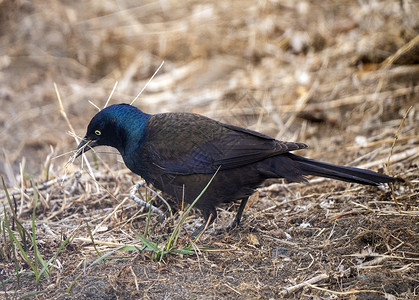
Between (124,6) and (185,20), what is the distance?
3.94 ft

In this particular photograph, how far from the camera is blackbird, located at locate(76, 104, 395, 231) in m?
3.64

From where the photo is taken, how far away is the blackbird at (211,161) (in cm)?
364

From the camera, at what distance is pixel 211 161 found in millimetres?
3680

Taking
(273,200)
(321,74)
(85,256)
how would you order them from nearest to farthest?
(85,256) < (273,200) < (321,74)

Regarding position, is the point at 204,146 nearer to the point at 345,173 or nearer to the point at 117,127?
the point at 117,127

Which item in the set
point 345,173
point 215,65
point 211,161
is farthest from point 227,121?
point 345,173

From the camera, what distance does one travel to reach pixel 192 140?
12.4 ft

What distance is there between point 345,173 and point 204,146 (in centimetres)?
100

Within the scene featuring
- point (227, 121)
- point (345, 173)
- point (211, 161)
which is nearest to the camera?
point (345, 173)

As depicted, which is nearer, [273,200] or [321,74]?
[273,200]

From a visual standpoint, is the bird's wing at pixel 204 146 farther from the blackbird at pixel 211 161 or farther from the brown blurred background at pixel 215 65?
the brown blurred background at pixel 215 65

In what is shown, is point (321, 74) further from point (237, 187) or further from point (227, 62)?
point (237, 187)

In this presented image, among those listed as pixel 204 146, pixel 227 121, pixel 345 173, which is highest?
pixel 204 146

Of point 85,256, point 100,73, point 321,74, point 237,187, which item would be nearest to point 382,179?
point 237,187
